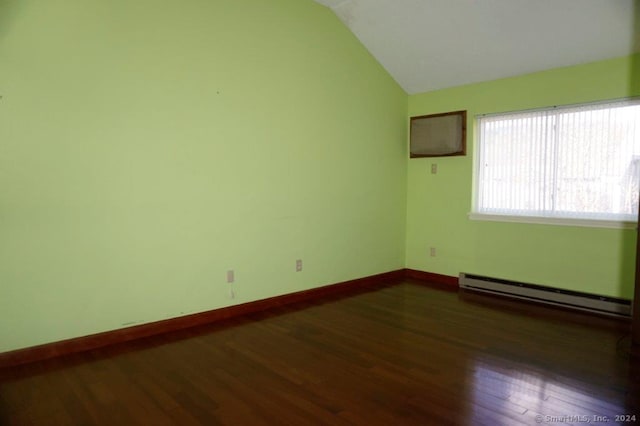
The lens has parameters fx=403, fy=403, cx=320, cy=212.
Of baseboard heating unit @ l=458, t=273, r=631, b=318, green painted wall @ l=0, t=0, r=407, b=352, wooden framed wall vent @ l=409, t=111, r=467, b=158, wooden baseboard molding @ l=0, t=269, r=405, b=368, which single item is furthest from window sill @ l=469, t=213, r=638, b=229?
wooden baseboard molding @ l=0, t=269, r=405, b=368

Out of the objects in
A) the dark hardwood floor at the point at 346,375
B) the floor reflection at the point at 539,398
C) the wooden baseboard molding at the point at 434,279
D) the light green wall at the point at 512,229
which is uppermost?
the light green wall at the point at 512,229

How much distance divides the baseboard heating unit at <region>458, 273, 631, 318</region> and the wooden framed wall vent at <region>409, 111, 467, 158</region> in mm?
1562

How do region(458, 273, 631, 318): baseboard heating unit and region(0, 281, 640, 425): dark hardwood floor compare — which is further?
region(458, 273, 631, 318): baseboard heating unit

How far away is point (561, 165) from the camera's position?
4.16m

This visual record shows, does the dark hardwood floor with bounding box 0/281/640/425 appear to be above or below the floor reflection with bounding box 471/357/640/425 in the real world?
above

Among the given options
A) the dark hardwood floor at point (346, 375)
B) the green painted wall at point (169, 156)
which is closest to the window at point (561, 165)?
the dark hardwood floor at point (346, 375)

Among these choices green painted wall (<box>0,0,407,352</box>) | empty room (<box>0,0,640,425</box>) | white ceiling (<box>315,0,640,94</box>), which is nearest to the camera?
empty room (<box>0,0,640,425</box>)

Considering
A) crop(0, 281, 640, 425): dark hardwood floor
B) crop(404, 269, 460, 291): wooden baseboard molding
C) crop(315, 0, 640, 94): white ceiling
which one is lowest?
crop(0, 281, 640, 425): dark hardwood floor

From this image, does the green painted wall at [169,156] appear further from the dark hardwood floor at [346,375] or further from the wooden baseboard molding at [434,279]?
the wooden baseboard molding at [434,279]

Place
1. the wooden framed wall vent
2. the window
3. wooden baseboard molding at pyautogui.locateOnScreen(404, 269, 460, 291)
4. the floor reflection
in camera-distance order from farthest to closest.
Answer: wooden baseboard molding at pyautogui.locateOnScreen(404, 269, 460, 291) < the wooden framed wall vent < the window < the floor reflection

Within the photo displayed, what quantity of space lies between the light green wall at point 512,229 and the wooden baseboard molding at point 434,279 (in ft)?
0.26

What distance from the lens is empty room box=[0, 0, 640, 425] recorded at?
2568mm

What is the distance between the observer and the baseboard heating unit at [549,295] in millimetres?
3848

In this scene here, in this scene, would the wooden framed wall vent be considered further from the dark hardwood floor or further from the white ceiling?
the dark hardwood floor
